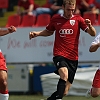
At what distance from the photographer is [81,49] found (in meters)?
12.6

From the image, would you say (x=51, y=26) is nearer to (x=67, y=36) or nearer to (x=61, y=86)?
(x=67, y=36)

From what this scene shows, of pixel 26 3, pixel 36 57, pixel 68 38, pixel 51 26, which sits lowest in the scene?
pixel 36 57

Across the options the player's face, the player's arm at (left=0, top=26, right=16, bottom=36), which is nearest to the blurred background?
the player's face

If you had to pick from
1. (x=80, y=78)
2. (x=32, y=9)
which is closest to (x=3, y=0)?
(x=32, y=9)

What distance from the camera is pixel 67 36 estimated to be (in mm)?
8500

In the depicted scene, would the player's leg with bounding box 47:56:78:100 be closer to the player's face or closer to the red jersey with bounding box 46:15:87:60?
the red jersey with bounding box 46:15:87:60

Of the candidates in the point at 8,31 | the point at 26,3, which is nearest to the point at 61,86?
the point at 8,31

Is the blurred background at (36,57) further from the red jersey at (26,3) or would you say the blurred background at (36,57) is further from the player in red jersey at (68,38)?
the player in red jersey at (68,38)

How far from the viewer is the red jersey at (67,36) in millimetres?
8469

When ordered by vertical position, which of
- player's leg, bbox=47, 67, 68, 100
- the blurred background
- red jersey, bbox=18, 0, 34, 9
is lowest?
the blurred background

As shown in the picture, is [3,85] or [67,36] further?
[67,36]

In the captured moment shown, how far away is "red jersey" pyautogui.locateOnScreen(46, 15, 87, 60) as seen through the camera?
27.8ft

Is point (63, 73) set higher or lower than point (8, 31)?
lower

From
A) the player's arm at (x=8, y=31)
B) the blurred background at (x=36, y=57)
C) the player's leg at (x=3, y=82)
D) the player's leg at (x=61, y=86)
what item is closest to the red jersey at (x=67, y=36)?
the player's leg at (x=61, y=86)
